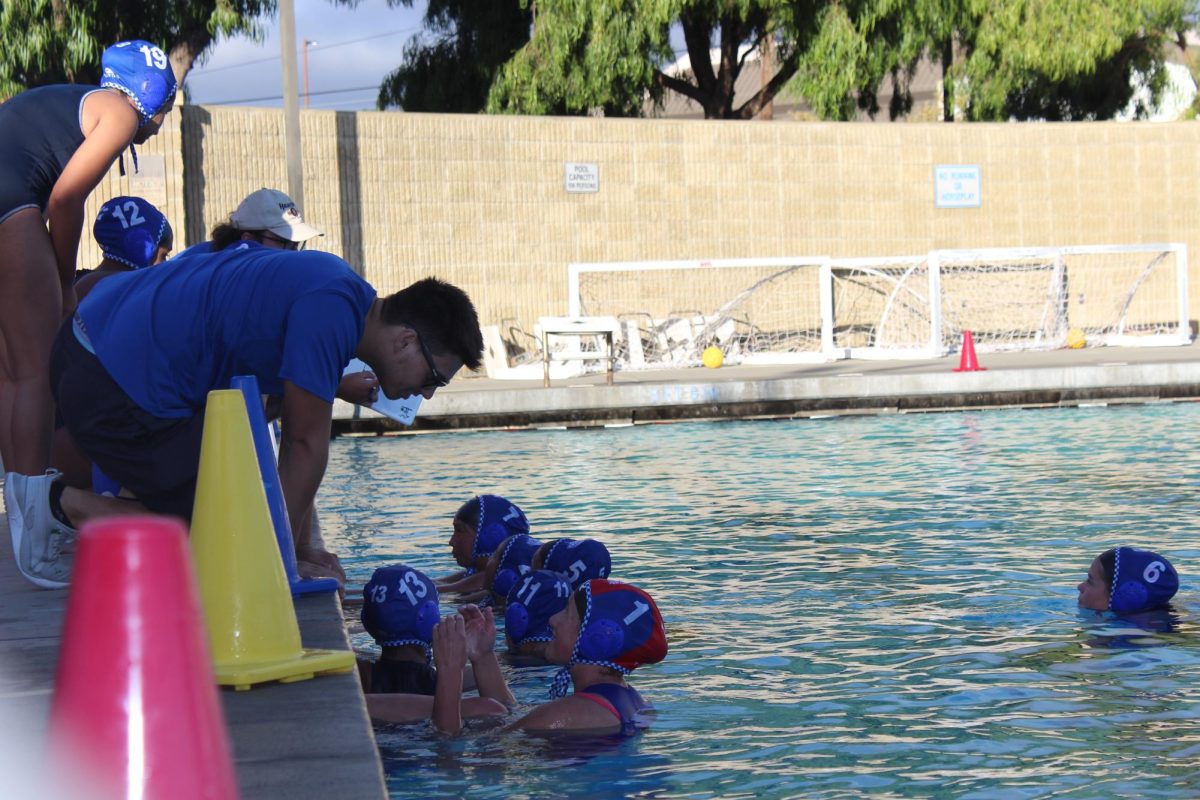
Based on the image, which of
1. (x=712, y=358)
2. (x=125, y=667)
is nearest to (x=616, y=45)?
(x=712, y=358)

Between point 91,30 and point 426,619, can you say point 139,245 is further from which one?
point 91,30

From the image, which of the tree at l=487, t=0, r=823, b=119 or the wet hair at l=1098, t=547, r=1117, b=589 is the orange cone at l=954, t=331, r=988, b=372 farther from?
the wet hair at l=1098, t=547, r=1117, b=589

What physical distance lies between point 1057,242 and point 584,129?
322 inches

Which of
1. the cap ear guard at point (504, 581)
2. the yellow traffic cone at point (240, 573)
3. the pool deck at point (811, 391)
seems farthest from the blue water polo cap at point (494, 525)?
the pool deck at point (811, 391)

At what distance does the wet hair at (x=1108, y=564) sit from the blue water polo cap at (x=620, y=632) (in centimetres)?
244

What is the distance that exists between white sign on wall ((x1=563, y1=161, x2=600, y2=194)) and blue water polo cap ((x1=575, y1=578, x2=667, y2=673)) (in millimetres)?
16836

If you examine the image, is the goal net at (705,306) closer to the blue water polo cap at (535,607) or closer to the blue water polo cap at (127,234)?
the blue water polo cap at (127,234)

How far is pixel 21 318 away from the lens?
5094 mm

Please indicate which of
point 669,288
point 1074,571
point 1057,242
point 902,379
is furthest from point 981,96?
point 1074,571

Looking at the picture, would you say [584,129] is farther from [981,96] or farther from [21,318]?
[21,318]

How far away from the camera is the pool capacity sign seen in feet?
77.7

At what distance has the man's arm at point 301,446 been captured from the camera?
13.9 feet

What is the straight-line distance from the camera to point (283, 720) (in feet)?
10.6

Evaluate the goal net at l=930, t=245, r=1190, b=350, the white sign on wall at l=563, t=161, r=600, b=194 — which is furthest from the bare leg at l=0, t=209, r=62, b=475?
the goal net at l=930, t=245, r=1190, b=350
